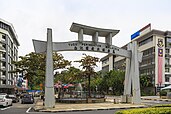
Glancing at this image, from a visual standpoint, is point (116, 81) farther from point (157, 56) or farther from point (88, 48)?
point (88, 48)

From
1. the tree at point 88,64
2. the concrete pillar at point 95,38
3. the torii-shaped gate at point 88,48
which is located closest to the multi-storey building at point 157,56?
the tree at point 88,64

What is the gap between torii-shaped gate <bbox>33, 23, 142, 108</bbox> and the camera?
2300cm

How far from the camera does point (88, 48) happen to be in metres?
25.3

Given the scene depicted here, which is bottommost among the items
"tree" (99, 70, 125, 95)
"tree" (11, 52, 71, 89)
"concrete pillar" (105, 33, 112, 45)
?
"tree" (99, 70, 125, 95)

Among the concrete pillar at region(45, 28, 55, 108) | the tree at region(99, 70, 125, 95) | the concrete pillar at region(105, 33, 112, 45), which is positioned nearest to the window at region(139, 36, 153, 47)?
the tree at region(99, 70, 125, 95)

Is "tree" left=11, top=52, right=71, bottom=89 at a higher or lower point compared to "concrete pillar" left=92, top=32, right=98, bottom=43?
lower

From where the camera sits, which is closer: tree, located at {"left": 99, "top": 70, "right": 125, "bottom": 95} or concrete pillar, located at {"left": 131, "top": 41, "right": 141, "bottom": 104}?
concrete pillar, located at {"left": 131, "top": 41, "right": 141, "bottom": 104}

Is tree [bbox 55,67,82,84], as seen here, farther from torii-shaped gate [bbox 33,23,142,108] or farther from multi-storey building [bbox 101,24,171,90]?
multi-storey building [bbox 101,24,171,90]

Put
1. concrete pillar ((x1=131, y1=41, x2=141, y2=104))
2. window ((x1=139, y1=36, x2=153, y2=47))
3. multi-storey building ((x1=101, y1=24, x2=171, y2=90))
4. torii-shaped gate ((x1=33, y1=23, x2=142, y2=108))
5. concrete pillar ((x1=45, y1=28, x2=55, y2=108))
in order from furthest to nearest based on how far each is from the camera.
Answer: window ((x1=139, y1=36, x2=153, y2=47)), multi-storey building ((x1=101, y1=24, x2=171, y2=90)), concrete pillar ((x1=131, y1=41, x2=141, y2=104)), torii-shaped gate ((x1=33, y1=23, x2=142, y2=108)), concrete pillar ((x1=45, y1=28, x2=55, y2=108))

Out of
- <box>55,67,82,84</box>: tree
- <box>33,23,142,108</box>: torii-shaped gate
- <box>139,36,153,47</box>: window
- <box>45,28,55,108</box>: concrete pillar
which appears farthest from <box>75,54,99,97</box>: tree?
<box>139,36,153,47</box>: window

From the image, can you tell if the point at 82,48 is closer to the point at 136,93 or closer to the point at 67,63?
the point at 136,93

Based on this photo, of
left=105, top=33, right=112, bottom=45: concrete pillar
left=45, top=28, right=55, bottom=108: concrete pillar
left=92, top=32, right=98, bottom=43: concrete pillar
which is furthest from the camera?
left=105, top=33, right=112, bottom=45: concrete pillar

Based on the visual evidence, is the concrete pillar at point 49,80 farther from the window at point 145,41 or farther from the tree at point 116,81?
the window at point 145,41

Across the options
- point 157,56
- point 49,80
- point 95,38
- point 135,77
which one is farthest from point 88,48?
point 157,56
